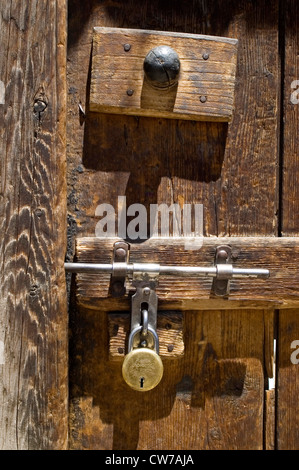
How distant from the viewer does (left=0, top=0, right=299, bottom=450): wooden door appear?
3.15 ft

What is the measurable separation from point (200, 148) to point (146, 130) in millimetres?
130

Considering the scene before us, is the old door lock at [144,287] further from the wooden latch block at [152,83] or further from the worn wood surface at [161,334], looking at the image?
the wooden latch block at [152,83]

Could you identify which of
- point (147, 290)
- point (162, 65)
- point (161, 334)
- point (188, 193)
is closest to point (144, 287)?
point (147, 290)

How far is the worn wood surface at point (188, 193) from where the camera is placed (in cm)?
104

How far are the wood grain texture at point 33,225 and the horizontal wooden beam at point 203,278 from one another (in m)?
0.07

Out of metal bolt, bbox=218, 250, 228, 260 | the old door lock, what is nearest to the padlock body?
the old door lock

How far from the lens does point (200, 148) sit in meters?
1.06

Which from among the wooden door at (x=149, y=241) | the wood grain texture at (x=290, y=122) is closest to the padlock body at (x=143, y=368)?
the wooden door at (x=149, y=241)

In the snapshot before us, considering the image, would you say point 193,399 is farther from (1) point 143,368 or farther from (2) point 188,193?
(2) point 188,193

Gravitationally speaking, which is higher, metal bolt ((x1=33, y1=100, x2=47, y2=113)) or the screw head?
the screw head

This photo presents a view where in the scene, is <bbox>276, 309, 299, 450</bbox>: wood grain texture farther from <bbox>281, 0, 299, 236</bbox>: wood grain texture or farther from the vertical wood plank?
<bbox>281, 0, 299, 236</bbox>: wood grain texture

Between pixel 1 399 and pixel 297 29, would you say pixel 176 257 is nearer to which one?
pixel 1 399

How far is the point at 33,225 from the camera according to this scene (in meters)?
0.97

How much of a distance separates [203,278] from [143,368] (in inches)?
9.3
